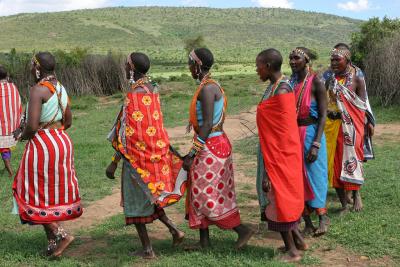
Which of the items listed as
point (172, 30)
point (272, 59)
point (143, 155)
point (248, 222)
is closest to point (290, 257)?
point (248, 222)

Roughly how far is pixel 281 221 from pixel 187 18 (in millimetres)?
84541

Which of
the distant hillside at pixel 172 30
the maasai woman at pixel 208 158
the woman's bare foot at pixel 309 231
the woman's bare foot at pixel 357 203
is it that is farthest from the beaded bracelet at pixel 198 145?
the distant hillside at pixel 172 30

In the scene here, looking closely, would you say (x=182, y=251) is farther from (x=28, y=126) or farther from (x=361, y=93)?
(x=361, y=93)

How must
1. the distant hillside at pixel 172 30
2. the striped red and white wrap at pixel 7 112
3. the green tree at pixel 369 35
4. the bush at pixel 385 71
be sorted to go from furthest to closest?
the distant hillside at pixel 172 30 → the green tree at pixel 369 35 → the bush at pixel 385 71 → the striped red and white wrap at pixel 7 112

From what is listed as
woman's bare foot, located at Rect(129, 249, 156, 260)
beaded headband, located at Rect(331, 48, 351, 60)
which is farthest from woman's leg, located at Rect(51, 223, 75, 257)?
beaded headband, located at Rect(331, 48, 351, 60)

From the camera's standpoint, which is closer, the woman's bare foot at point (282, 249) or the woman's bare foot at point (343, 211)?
the woman's bare foot at point (282, 249)

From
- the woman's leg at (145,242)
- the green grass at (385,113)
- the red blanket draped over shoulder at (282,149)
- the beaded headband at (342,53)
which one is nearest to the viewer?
the red blanket draped over shoulder at (282,149)

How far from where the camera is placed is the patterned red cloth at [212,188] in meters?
4.06

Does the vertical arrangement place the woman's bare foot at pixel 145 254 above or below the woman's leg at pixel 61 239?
below

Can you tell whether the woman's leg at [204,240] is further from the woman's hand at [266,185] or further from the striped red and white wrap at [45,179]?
the striped red and white wrap at [45,179]

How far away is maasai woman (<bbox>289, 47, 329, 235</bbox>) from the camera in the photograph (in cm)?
425

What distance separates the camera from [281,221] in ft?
12.6

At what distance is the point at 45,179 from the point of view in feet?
13.4

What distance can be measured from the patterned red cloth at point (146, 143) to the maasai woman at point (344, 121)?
2.00 metres
